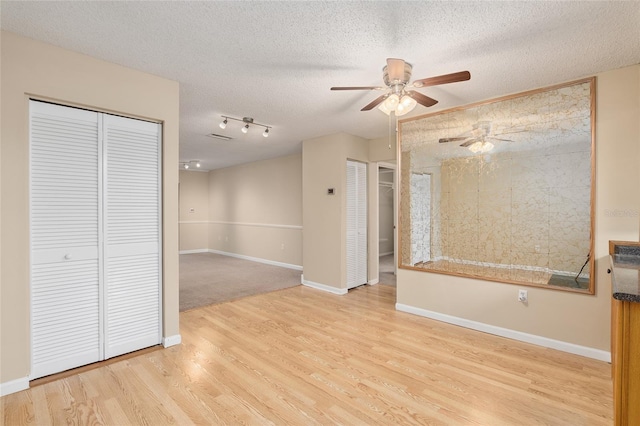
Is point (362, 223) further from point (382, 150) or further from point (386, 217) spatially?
point (386, 217)

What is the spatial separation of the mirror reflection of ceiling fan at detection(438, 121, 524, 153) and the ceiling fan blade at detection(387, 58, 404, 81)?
157 centimetres

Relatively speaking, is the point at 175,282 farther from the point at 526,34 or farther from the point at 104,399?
the point at 526,34

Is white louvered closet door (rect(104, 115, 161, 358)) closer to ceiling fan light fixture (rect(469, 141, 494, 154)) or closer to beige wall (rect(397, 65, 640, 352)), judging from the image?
ceiling fan light fixture (rect(469, 141, 494, 154))

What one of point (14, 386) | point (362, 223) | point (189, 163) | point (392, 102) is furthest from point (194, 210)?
point (392, 102)

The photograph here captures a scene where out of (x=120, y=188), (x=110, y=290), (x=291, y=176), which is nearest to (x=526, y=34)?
(x=120, y=188)

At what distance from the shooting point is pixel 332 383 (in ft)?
7.73

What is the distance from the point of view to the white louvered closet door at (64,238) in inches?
92.4

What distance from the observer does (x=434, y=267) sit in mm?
3809

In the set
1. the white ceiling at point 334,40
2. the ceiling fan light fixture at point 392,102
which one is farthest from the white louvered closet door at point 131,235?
the ceiling fan light fixture at point 392,102

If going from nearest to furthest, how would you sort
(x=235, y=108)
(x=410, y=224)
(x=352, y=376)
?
(x=352, y=376) < (x=235, y=108) < (x=410, y=224)

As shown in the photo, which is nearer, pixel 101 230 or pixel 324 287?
pixel 101 230

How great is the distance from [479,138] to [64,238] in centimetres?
406

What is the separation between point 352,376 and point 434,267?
6.18 feet

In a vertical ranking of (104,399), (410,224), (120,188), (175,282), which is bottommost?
(104,399)
